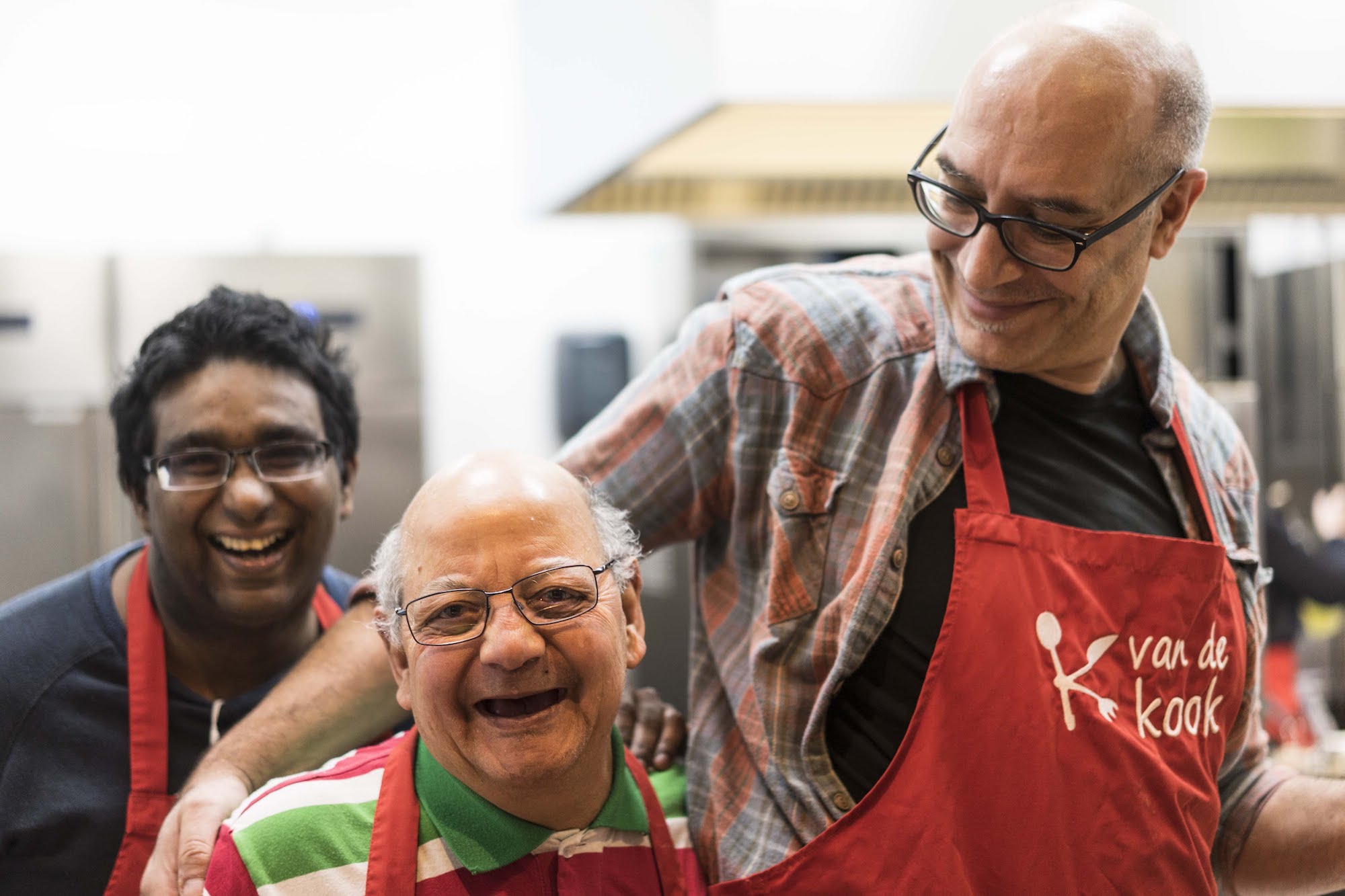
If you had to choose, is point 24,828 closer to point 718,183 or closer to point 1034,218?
point 1034,218

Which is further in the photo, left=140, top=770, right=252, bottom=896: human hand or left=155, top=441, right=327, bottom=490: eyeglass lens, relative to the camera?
left=155, top=441, right=327, bottom=490: eyeglass lens

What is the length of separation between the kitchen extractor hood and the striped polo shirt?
3.43 ft

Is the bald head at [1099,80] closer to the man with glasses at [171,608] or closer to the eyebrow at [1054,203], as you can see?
the eyebrow at [1054,203]

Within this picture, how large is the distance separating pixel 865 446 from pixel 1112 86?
0.50 metres

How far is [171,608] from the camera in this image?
163cm

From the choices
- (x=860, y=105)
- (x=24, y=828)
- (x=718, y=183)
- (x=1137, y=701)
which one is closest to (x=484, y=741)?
(x=24, y=828)

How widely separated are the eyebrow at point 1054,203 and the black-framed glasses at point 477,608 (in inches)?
25.3

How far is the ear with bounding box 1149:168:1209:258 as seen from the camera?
1.51 m

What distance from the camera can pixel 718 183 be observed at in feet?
8.20

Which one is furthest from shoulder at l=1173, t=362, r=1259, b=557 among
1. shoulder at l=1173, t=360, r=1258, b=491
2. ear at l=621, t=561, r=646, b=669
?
Result: ear at l=621, t=561, r=646, b=669

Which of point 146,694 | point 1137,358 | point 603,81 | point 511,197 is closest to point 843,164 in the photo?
point 603,81

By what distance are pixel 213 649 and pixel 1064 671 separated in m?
1.10

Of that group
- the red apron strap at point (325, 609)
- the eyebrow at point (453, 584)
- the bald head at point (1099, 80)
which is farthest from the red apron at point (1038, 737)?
the red apron strap at point (325, 609)

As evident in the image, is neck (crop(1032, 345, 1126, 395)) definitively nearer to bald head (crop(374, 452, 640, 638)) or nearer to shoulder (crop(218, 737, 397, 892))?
bald head (crop(374, 452, 640, 638))
